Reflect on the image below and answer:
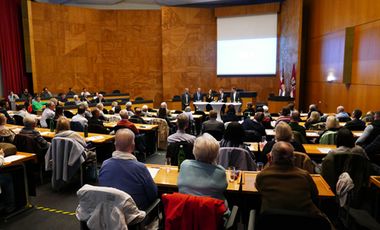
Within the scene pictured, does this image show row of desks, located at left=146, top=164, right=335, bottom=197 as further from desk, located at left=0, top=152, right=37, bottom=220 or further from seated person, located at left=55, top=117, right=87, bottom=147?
desk, located at left=0, top=152, right=37, bottom=220

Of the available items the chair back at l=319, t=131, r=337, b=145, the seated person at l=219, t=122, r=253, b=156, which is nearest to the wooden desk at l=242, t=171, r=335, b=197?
the seated person at l=219, t=122, r=253, b=156

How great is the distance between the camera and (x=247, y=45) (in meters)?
15.0

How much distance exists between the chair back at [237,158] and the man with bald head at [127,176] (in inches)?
45.2

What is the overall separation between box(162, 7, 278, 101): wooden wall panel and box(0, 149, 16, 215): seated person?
12.4m

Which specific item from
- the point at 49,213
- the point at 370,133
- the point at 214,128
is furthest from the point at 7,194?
the point at 370,133

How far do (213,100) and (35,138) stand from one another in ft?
28.8

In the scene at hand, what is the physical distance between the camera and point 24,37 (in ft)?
48.2

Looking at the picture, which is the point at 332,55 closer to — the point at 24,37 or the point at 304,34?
the point at 304,34

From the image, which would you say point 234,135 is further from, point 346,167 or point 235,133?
point 346,167

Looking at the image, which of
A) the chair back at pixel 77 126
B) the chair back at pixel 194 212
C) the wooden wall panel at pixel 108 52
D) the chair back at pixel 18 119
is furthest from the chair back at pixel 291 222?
the wooden wall panel at pixel 108 52

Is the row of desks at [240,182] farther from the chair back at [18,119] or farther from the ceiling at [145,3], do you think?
the ceiling at [145,3]

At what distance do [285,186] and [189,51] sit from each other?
47.4 feet

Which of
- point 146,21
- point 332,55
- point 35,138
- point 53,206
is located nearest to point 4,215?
point 53,206

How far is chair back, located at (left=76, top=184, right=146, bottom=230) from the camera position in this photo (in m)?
2.33
